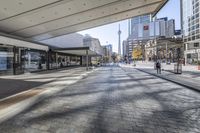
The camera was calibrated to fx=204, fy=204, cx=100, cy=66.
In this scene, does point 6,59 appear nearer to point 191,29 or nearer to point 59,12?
point 59,12

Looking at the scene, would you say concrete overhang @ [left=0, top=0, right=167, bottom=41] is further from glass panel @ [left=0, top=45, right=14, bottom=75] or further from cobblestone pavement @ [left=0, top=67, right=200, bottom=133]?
cobblestone pavement @ [left=0, top=67, right=200, bottom=133]

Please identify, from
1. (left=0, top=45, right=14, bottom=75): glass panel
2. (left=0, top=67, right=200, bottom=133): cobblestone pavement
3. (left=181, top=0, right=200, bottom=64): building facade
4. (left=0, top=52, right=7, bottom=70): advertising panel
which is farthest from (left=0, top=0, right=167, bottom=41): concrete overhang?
(left=181, top=0, right=200, bottom=64): building facade

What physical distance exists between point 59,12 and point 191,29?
7037cm

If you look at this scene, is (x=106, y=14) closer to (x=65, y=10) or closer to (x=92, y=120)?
(x=65, y=10)

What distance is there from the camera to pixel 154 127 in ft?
17.4

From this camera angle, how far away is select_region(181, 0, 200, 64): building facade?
7181 cm

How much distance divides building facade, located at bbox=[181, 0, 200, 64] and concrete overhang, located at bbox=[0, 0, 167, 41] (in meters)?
52.9

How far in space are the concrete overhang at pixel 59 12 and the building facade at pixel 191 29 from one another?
52.9m

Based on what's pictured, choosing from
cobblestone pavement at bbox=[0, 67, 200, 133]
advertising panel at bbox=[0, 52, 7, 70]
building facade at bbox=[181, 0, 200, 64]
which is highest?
building facade at bbox=[181, 0, 200, 64]

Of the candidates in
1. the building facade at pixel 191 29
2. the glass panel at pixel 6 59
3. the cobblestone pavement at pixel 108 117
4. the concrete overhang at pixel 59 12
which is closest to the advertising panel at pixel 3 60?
the glass panel at pixel 6 59

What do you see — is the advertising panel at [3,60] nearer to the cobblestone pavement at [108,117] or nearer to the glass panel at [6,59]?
the glass panel at [6,59]

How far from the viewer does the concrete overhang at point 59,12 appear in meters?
17.4

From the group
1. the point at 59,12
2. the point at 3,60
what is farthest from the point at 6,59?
the point at 59,12

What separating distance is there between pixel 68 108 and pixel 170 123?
3.61m
